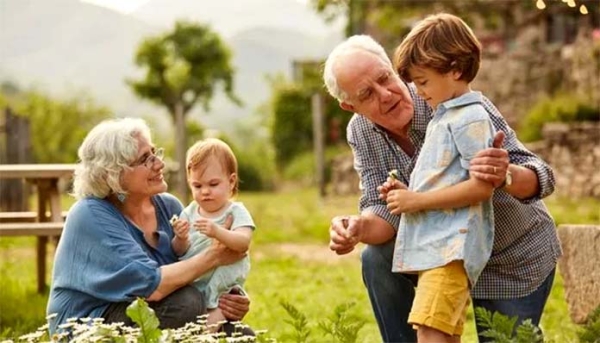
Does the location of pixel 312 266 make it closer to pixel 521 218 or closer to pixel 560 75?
pixel 521 218

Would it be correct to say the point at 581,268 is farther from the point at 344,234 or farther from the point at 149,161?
the point at 149,161

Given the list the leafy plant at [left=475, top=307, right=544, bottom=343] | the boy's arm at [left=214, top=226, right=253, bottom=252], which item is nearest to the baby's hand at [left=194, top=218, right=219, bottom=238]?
the boy's arm at [left=214, top=226, right=253, bottom=252]

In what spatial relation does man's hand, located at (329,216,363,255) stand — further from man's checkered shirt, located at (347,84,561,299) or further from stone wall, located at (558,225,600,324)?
stone wall, located at (558,225,600,324)

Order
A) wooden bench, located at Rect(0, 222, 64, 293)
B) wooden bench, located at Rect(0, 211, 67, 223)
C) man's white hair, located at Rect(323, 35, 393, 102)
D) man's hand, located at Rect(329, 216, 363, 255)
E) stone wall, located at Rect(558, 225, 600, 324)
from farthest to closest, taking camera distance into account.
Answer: wooden bench, located at Rect(0, 211, 67, 223)
wooden bench, located at Rect(0, 222, 64, 293)
stone wall, located at Rect(558, 225, 600, 324)
man's white hair, located at Rect(323, 35, 393, 102)
man's hand, located at Rect(329, 216, 363, 255)

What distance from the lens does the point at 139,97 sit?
25.7 metres

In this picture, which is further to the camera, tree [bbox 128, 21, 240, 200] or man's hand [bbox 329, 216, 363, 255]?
tree [bbox 128, 21, 240, 200]

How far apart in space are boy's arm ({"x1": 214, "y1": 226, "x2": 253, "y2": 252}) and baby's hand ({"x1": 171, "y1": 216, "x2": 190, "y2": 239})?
0.17m

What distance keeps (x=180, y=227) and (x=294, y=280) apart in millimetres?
4553

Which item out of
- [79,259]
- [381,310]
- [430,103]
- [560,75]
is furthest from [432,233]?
[560,75]

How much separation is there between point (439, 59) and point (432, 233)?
0.53 meters

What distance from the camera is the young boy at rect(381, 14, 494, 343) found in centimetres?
398

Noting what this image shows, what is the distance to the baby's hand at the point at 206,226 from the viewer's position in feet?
14.6

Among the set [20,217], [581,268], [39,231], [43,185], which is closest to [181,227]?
[581,268]

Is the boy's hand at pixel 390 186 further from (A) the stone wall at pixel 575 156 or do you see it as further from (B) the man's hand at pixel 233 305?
(A) the stone wall at pixel 575 156
